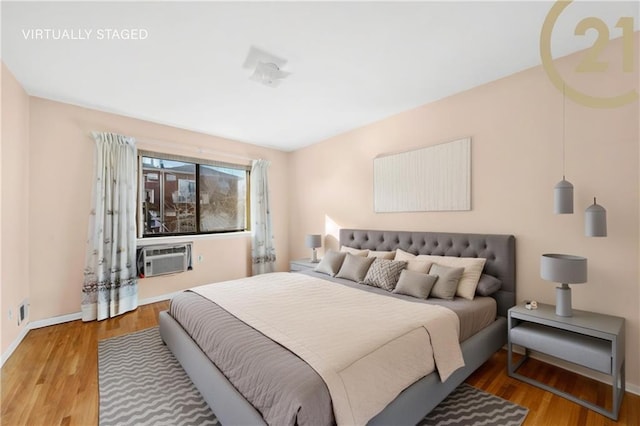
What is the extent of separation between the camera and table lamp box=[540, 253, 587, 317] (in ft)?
6.31

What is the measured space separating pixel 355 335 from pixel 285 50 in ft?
7.28

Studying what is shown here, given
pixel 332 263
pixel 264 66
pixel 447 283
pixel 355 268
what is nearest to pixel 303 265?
pixel 332 263

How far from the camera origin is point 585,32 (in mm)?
2037

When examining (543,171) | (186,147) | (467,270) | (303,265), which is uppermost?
(186,147)

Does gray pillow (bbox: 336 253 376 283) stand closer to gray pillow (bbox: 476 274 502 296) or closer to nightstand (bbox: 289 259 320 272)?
nightstand (bbox: 289 259 320 272)

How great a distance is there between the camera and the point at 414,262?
293 cm


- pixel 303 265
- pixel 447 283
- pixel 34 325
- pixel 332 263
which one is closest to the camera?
pixel 447 283

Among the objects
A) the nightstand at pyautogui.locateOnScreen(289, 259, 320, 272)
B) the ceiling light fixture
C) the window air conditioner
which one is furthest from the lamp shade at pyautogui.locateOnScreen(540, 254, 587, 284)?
the window air conditioner

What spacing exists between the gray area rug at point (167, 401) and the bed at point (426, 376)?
4.9 inches

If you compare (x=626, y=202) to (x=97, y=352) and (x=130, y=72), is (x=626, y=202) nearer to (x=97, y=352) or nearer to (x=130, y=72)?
(x=130, y=72)

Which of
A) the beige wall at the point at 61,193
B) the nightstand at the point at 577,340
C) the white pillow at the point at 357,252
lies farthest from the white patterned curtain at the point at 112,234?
the nightstand at the point at 577,340

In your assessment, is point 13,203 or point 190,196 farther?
point 190,196

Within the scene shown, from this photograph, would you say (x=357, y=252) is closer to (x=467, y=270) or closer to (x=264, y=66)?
(x=467, y=270)

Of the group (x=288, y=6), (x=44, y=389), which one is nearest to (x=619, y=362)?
(x=288, y=6)
